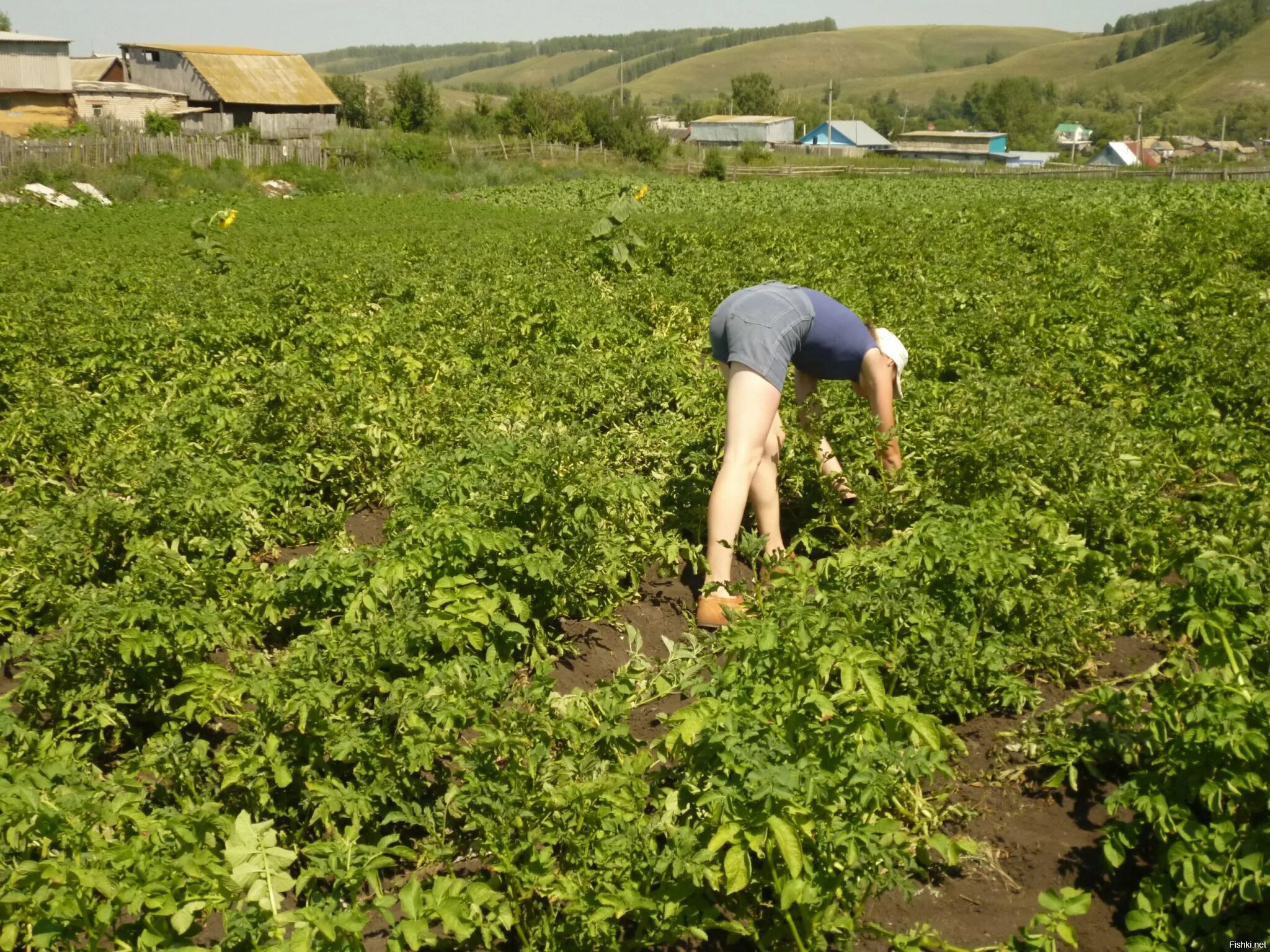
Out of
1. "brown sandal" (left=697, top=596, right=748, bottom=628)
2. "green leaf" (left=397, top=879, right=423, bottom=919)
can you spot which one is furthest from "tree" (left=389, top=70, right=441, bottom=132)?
"green leaf" (left=397, top=879, right=423, bottom=919)

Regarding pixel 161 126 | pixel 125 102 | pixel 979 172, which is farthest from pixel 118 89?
pixel 979 172

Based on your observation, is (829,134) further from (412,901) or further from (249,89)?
(412,901)

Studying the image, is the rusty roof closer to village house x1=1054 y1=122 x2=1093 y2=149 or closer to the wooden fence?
the wooden fence

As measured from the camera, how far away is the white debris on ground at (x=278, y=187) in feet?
110

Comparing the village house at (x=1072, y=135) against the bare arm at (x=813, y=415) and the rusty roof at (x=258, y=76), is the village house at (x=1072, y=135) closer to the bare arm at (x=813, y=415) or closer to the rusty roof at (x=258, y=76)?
the rusty roof at (x=258, y=76)

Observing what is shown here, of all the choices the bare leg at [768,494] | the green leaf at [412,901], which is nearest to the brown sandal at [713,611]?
the bare leg at [768,494]

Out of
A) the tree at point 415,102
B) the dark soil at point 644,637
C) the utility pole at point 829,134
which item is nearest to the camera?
the dark soil at point 644,637

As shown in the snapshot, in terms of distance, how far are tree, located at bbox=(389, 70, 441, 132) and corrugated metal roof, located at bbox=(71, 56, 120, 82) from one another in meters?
16.1

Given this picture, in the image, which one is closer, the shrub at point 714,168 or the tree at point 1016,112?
the shrub at point 714,168

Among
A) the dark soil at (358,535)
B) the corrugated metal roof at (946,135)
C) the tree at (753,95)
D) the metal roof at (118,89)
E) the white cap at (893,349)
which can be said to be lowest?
the dark soil at (358,535)

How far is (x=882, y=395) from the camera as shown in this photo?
5.45 meters

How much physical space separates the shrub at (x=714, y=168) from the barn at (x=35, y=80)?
2729cm

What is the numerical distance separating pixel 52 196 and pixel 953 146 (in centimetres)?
9942

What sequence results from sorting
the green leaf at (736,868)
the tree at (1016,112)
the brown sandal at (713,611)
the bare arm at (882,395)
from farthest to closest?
the tree at (1016,112) → the bare arm at (882,395) → the brown sandal at (713,611) → the green leaf at (736,868)
